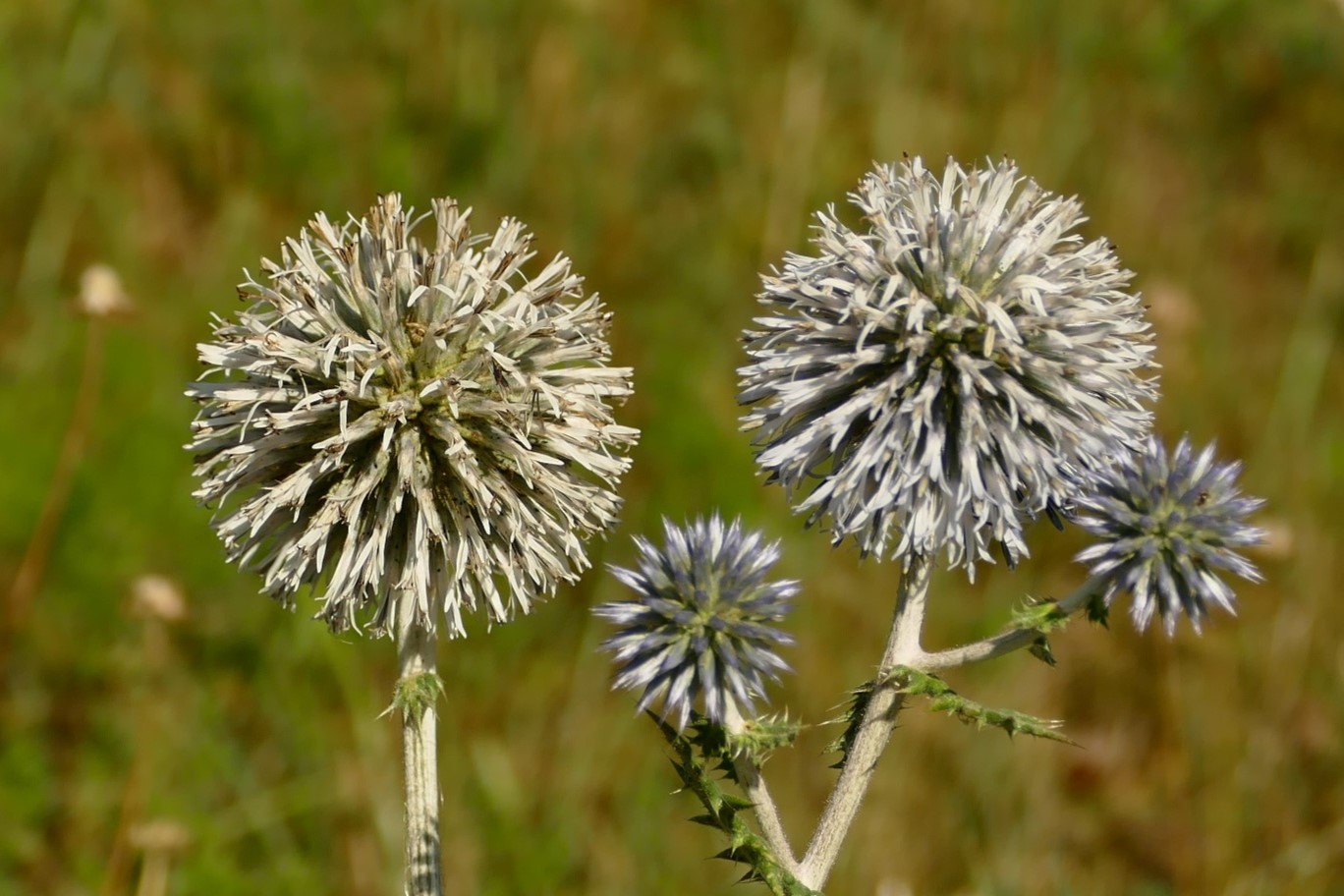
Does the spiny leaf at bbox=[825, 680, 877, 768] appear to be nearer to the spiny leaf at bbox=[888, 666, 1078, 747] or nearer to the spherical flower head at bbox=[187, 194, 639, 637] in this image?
the spiny leaf at bbox=[888, 666, 1078, 747]

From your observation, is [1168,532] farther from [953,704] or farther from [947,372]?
[953,704]

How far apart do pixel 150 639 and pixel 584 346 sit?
3.98 meters

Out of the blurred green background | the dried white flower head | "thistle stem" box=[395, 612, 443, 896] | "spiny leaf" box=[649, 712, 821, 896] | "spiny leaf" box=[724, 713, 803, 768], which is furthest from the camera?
the blurred green background

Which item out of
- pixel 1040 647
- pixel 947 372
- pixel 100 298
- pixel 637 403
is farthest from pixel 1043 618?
pixel 637 403

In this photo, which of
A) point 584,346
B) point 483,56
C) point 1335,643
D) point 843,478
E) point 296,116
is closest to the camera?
point 843,478

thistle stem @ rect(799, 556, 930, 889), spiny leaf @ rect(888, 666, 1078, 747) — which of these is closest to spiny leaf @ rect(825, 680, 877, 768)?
thistle stem @ rect(799, 556, 930, 889)

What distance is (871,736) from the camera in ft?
8.54

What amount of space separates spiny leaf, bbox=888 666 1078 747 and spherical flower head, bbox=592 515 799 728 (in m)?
0.33

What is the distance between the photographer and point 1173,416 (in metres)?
8.54

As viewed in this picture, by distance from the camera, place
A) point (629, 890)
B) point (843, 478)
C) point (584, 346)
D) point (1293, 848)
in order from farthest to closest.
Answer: point (1293, 848)
point (629, 890)
point (584, 346)
point (843, 478)

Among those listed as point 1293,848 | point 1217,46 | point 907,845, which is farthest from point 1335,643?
point 1217,46

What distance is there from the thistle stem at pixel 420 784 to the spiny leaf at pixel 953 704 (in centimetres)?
A: 99

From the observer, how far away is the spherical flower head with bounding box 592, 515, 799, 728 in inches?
109

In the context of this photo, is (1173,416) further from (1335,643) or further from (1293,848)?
(1293,848)
